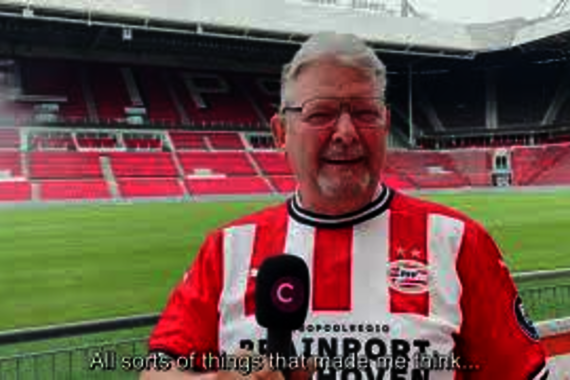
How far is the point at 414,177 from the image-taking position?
1126 inches

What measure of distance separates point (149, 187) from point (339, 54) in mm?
21815

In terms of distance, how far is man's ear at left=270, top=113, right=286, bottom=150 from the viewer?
5.20ft

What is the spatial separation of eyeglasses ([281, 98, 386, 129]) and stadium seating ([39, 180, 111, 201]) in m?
20.1

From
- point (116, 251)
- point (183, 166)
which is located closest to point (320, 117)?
point (116, 251)

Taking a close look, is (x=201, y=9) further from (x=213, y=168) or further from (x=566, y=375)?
(x=566, y=375)

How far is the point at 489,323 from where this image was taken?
1.47m

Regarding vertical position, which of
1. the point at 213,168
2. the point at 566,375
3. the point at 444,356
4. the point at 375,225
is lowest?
the point at 566,375

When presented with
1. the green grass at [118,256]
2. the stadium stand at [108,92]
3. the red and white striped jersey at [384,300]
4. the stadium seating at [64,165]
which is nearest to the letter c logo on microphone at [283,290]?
the red and white striped jersey at [384,300]

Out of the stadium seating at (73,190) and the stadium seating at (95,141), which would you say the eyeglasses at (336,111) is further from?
the stadium seating at (95,141)

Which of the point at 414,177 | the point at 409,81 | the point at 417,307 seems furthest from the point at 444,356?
the point at 409,81

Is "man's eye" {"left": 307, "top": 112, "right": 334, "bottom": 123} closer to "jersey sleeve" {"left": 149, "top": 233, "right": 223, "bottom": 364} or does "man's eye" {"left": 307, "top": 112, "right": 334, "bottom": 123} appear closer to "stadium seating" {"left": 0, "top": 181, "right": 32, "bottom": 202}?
"jersey sleeve" {"left": 149, "top": 233, "right": 223, "bottom": 364}

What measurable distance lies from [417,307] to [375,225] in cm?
20

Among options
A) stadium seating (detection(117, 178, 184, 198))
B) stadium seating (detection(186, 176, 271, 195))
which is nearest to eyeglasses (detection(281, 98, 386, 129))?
stadium seating (detection(117, 178, 184, 198))

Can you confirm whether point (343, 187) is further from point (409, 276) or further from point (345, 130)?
point (409, 276)
